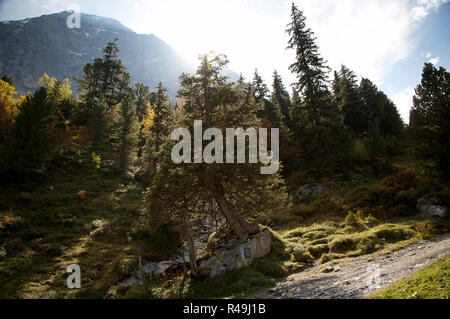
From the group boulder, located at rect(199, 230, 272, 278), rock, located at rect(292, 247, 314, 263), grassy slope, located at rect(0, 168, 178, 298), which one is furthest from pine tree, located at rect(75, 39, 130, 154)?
rock, located at rect(292, 247, 314, 263)

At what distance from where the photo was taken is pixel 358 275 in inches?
322

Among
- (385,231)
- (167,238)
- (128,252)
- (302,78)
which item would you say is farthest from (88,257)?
(302,78)

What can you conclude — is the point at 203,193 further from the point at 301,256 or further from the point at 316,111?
the point at 316,111

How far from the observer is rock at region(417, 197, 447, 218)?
539 inches

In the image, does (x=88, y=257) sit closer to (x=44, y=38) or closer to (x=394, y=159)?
(x=394, y=159)

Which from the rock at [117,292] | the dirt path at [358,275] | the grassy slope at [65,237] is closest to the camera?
the dirt path at [358,275]

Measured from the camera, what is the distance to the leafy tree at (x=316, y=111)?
26344 mm

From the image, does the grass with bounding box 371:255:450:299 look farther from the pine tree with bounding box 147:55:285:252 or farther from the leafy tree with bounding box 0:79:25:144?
the leafy tree with bounding box 0:79:25:144

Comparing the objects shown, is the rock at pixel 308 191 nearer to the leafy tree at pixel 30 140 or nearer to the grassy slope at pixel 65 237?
the grassy slope at pixel 65 237

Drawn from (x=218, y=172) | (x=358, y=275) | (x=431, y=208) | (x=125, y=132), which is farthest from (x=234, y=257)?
(x=125, y=132)

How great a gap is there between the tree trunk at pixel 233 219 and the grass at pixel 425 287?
9.17 m

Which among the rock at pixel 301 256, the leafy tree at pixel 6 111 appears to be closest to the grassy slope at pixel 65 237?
the leafy tree at pixel 6 111

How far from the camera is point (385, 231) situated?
13.1 meters

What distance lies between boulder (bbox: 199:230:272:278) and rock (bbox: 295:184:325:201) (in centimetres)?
1311
